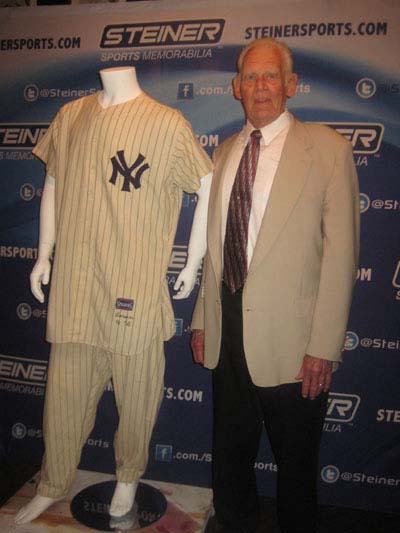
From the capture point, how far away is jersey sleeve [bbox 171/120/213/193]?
1658mm

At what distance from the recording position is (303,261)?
1604 millimetres

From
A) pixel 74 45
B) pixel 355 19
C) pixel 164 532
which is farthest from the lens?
pixel 74 45

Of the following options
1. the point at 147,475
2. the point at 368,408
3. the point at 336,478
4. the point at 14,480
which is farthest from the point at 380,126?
the point at 14,480

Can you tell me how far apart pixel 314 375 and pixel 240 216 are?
24.0 inches

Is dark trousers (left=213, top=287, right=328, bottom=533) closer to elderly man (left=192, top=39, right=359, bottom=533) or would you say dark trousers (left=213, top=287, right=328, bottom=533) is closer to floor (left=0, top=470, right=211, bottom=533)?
elderly man (left=192, top=39, right=359, bottom=533)

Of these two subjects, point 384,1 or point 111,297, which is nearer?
point 111,297

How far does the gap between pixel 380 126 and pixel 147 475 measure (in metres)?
2.13

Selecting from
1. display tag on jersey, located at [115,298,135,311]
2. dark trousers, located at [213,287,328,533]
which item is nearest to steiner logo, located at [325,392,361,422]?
dark trousers, located at [213,287,328,533]

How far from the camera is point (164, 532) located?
189cm

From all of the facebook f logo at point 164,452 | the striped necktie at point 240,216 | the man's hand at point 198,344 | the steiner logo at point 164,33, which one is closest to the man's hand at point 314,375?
the striped necktie at point 240,216

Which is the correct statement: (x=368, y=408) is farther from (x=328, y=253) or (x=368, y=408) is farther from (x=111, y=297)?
(x=111, y=297)

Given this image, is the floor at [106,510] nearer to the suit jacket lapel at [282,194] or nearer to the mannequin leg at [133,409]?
the mannequin leg at [133,409]

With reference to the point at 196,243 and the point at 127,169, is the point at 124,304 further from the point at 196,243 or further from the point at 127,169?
the point at 127,169

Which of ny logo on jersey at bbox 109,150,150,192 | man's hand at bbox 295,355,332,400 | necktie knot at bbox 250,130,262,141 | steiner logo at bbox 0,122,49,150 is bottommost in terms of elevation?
man's hand at bbox 295,355,332,400
